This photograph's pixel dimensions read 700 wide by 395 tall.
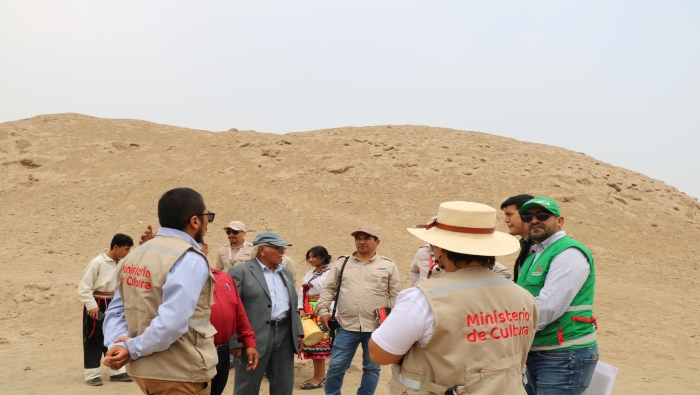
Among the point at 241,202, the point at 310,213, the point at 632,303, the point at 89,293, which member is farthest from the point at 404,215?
the point at 89,293

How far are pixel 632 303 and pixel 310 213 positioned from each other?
1061cm

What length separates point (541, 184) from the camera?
25984mm

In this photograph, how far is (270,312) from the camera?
5305mm

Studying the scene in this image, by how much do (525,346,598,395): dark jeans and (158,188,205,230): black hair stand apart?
7.20 feet

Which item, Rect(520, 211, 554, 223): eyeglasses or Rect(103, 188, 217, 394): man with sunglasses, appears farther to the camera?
Rect(520, 211, 554, 223): eyeglasses

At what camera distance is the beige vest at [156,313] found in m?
3.19

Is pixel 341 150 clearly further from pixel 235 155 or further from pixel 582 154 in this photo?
pixel 582 154

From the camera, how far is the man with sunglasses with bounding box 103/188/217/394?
3107mm

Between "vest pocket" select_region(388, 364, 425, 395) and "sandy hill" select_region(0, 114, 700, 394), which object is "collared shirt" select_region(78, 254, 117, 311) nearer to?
"sandy hill" select_region(0, 114, 700, 394)

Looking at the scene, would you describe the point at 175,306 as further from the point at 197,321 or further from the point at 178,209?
the point at 178,209

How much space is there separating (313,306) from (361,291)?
6.47 feet

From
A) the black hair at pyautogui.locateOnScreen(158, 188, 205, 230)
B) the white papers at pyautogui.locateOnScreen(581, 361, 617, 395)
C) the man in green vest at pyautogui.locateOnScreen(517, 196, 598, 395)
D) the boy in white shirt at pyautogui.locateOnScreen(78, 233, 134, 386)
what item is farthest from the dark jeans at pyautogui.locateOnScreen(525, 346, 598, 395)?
the boy in white shirt at pyautogui.locateOnScreen(78, 233, 134, 386)

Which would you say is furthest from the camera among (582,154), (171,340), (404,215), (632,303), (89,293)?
(582,154)

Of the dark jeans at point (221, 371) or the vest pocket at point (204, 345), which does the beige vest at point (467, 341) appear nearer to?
the vest pocket at point (204, 345)
